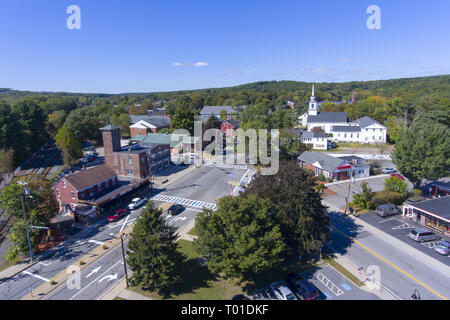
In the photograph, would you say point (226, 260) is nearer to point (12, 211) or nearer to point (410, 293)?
point (410, 293)

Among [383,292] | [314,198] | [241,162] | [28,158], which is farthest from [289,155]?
[28,158]

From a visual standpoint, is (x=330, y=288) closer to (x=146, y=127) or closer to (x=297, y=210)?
(x=297, y=210)

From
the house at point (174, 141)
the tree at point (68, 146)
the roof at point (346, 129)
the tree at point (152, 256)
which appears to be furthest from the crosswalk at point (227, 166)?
the roof at point (346, 129)

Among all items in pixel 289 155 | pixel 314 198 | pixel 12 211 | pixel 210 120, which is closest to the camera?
pixel 314 198

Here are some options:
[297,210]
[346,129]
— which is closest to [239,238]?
[297,210]

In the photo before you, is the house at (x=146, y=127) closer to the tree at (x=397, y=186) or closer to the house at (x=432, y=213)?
the tree at (x=397, y=186)

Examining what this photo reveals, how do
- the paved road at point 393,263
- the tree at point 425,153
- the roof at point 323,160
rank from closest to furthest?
the paved road at point 393,263, the tree at point 425,153, the roof at point 323,160
